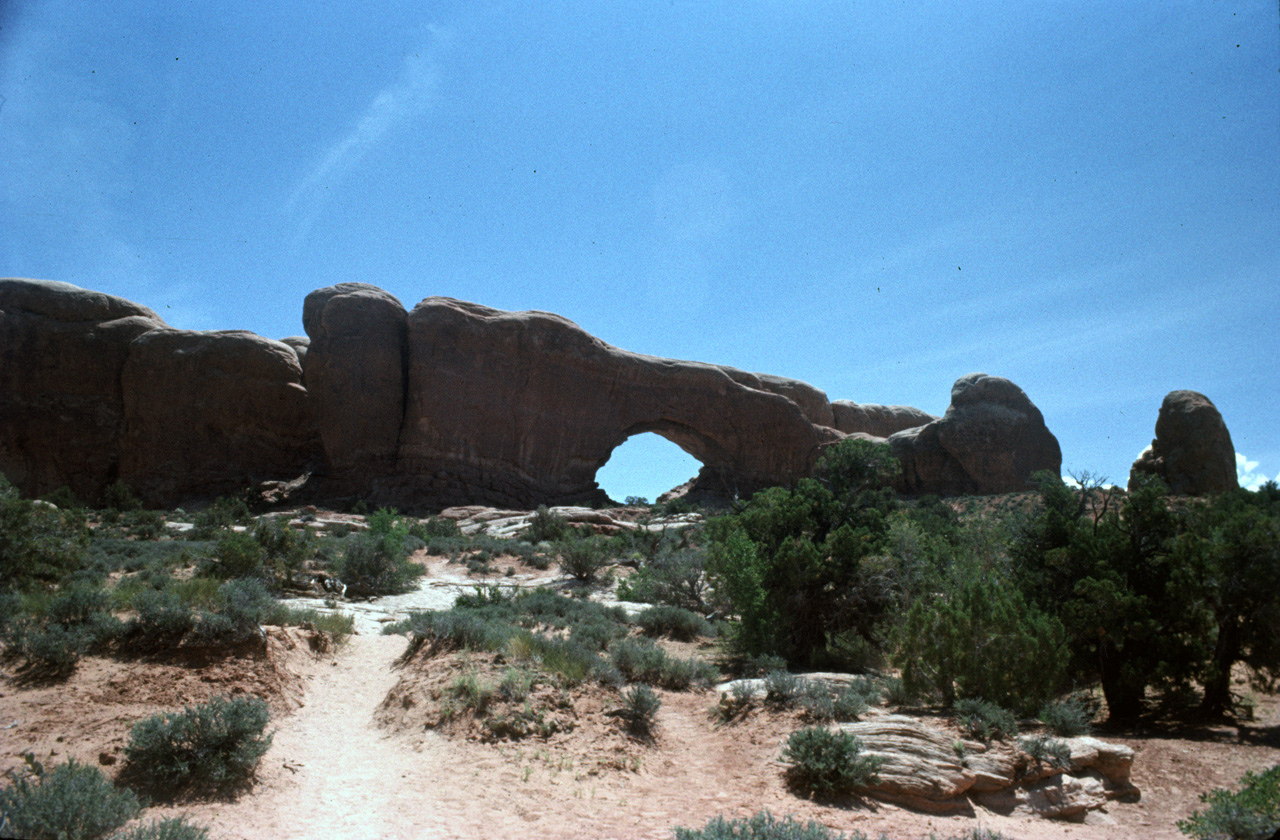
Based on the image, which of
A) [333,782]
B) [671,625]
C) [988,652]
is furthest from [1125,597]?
[333,782]

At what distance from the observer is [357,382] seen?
1233 inches

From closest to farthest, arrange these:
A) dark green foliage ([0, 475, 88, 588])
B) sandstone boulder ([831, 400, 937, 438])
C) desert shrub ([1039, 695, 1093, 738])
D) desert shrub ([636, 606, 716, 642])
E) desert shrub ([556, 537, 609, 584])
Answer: desert shrub ([1039, 695, 1093, 738]), dark green foliage ([0, 475, 88, 588]), desert shrub ([636, 606, 716, 642]), desert shrub ([556, 537, 609, 584]), sandstone boulder ([831, 400, 937, 438])

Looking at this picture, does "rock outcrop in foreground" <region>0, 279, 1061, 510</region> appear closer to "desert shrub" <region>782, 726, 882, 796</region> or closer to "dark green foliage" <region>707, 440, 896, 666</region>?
"dark green foliage" <region>707, 440, 896, 666</region>

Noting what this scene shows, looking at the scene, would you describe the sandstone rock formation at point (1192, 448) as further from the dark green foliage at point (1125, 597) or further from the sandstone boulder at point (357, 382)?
the sandstone boulder at point (357, 382)

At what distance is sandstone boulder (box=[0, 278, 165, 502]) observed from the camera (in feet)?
102

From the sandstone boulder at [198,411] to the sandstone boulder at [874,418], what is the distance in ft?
113

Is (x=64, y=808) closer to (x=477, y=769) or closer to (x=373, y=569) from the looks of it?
(x=477, y=769)

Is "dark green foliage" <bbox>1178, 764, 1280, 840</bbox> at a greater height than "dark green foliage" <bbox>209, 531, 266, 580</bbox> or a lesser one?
lesser

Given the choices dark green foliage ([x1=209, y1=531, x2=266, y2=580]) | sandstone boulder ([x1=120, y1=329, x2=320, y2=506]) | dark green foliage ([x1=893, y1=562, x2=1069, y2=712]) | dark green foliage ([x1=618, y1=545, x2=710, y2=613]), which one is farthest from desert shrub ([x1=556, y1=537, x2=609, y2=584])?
sandstone boulder ([x1=120, y1=329, x2=320, y2=506])

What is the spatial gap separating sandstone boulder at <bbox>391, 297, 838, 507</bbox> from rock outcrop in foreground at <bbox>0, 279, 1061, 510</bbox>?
0.07 meters

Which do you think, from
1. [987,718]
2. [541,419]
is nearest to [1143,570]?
[987,718]

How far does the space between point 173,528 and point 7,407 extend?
1746cm

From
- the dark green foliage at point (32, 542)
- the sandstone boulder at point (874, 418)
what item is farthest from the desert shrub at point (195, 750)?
the sandstone boulder at point (874, 418)

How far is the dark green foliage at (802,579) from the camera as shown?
11.0 meters
